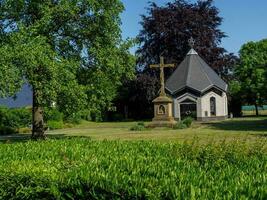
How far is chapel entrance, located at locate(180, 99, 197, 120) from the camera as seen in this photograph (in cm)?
5712

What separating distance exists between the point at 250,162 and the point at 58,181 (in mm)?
2739

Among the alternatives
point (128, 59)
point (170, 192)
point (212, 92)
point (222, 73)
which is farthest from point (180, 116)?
point (170, 192)

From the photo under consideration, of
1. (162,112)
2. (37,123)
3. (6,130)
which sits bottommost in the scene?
(6,130)

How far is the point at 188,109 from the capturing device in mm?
58625

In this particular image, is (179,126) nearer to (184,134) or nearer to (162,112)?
(162,112)

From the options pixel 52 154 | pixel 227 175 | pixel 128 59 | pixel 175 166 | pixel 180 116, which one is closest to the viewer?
pixel 227 175

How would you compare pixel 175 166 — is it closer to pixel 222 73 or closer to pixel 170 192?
pixel 170 192

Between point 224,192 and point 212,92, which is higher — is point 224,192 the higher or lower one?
the lower one

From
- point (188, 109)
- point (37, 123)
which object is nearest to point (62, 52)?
point (37, 123)

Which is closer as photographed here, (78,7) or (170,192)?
(170,192)

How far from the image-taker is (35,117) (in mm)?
28094

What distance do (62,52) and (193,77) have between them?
3248 cm

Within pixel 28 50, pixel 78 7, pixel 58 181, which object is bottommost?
pixel 58 181

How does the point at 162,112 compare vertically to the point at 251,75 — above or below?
below
